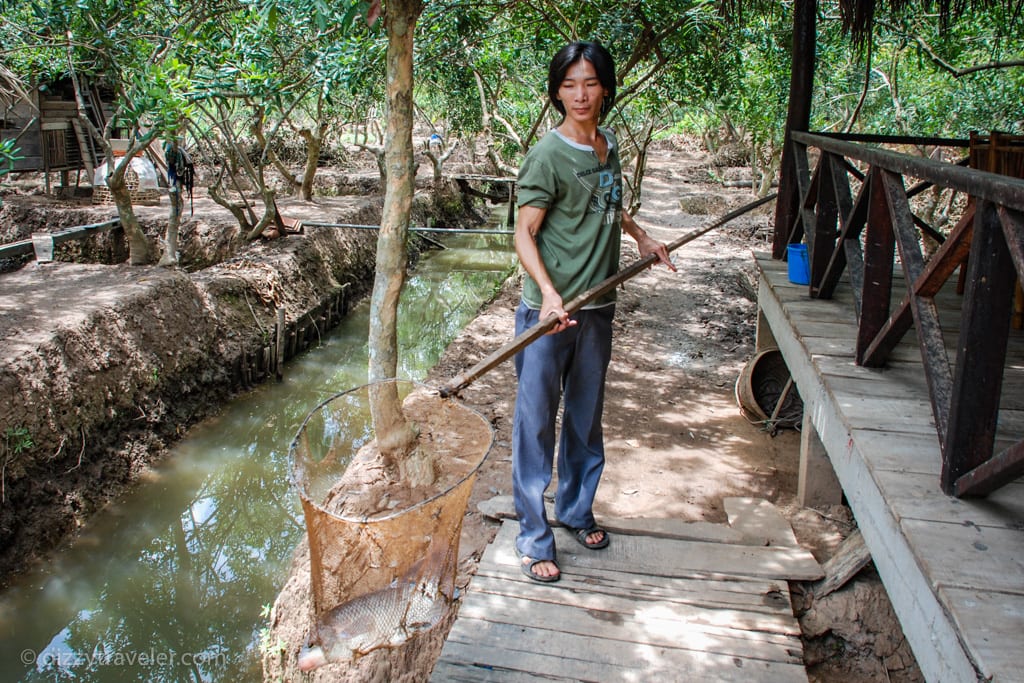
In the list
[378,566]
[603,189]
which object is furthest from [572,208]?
[378,566]

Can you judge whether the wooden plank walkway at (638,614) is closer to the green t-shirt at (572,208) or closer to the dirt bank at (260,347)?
the dirt bank at (260,347)

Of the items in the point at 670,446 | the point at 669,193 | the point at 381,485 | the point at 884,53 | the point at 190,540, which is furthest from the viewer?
the point at 669,193

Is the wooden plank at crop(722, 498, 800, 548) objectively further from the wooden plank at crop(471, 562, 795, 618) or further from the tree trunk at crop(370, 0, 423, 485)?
the tree trunk at crop(370, 0, 423, 485)

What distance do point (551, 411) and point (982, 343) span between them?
49.2 inches

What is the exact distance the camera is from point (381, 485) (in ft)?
12.8

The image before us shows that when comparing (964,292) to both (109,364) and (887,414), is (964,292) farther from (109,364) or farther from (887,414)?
(109,364)

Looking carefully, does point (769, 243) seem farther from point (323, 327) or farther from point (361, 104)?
point (361, 104)

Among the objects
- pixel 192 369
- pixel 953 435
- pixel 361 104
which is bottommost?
pixel 192 369

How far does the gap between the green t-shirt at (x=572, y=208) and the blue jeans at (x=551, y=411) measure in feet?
0.39

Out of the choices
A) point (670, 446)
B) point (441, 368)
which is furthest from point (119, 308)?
point (670, 446)

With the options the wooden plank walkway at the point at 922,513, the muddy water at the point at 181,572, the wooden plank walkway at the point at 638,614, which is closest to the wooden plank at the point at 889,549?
the wooden plank walkway at the point at 922,513

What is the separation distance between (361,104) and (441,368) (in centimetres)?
926

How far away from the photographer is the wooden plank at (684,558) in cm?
261

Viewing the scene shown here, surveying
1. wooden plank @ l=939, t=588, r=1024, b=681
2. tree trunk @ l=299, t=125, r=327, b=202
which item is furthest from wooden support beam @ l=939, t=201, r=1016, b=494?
tree trunk @ l=299, t=125, r=327, b=202
